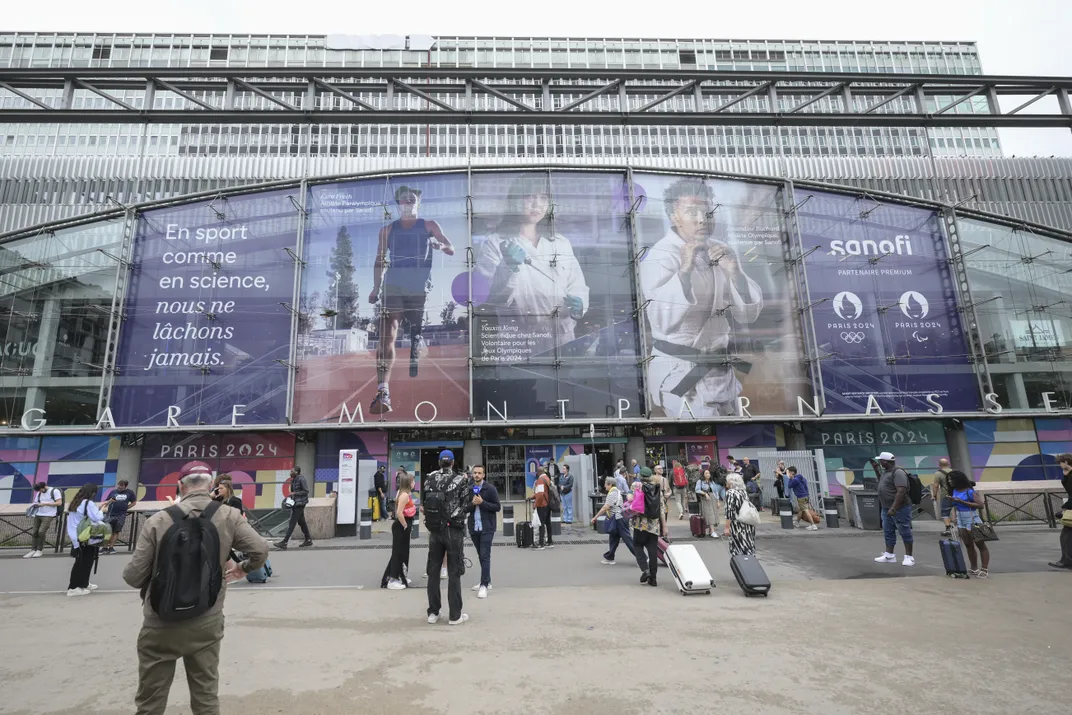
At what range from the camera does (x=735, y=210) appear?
23172 mm

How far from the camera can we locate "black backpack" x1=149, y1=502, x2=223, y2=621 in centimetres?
341

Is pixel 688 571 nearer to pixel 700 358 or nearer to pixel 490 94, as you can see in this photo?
pixel 490 94

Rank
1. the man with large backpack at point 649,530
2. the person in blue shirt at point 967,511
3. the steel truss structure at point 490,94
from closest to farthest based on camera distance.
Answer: the man with large backpack at point 649,530 → the person in blue shirt at point 967,511 → the steel truss structure at point 490,94

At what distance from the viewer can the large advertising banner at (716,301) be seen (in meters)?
21.3

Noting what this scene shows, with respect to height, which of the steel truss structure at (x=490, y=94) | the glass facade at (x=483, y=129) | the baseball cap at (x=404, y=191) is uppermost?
the glass facade at (x=483, y=129)

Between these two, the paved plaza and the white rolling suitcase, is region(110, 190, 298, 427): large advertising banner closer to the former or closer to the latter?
the paved plaza

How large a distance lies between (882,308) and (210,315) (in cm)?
2692

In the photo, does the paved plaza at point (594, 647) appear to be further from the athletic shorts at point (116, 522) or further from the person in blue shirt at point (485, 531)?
the athletic shorts at point (116, 522)

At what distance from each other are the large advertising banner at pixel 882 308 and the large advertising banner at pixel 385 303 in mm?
14652

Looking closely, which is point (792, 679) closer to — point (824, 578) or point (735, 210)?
point (824, 578)

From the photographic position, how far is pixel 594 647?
5492 mm

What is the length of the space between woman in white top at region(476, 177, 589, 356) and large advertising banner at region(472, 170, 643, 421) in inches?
1.6

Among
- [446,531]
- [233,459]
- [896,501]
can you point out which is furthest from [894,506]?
[233,459]

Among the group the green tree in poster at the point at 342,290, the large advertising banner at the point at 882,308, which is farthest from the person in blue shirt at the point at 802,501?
the green tree in poster at the point at 342,290
